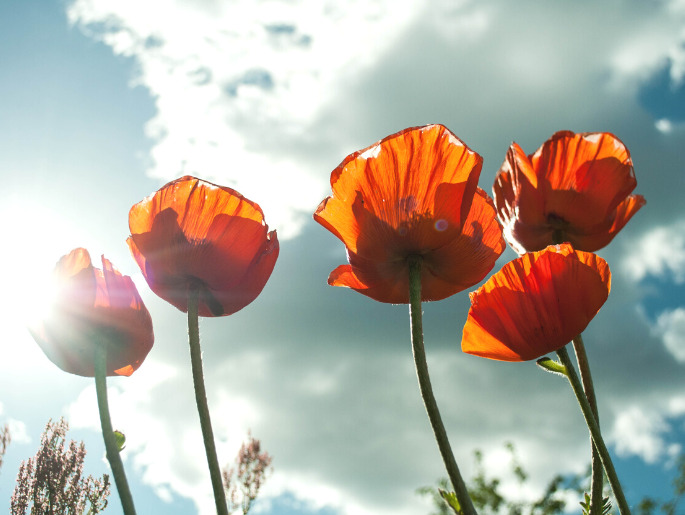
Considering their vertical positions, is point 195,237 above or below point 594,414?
above

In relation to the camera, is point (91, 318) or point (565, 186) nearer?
point (91, 318)

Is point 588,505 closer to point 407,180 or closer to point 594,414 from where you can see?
point 594,414

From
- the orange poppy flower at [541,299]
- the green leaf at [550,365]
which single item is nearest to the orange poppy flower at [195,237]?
the orange poppy flower at [541,299]

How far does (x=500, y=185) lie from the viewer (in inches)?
51.0

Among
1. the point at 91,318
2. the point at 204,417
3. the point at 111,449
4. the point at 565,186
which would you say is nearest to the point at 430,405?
the point at 204,417

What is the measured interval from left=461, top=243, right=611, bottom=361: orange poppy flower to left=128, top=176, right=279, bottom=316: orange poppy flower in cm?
41

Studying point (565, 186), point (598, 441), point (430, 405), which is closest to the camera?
point (430, 405)

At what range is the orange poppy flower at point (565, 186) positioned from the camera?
125cm

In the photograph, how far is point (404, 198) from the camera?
971mm

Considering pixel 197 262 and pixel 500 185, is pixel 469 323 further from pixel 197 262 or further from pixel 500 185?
pixel 197 262

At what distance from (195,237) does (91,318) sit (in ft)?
0.72

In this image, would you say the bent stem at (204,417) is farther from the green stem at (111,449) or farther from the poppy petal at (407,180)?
the poppy petal at (407,180)

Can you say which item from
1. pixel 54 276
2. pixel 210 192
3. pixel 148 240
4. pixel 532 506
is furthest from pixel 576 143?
pixel 532 506

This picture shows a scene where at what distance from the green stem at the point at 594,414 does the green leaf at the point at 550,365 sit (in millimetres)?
50
